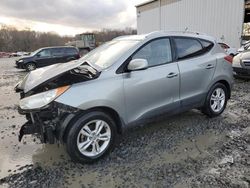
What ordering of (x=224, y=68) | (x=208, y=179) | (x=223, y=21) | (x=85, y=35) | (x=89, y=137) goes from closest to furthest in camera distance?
(x=208, y=179) < (x=89, y=137) < (x=224, y=68) < (x=223, y=21) < (x=85, y=35)

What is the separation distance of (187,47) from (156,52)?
737 mm

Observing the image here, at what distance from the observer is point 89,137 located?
3.28m

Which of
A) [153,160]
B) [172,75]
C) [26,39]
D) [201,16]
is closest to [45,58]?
[201,16]

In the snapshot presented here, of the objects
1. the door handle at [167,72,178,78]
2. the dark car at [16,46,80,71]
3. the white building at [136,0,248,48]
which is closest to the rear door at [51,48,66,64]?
the dark car at [16,46,80,71]

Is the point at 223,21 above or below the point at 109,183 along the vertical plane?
above

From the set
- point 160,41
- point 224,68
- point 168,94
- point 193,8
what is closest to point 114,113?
point 168,94

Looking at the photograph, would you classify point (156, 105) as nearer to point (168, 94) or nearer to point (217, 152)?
point (168, 94)

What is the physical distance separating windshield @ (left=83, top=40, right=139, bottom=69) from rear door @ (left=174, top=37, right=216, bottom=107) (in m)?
0.90

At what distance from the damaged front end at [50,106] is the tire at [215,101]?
94.7 inches

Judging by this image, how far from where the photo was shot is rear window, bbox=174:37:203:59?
13.6 ft

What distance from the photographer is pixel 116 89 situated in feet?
10.9

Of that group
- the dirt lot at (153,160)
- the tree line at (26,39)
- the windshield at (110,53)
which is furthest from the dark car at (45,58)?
the tree line at (26,39)

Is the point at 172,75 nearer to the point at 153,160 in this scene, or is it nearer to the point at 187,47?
the point at 187,47

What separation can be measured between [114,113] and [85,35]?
30.3 metres
